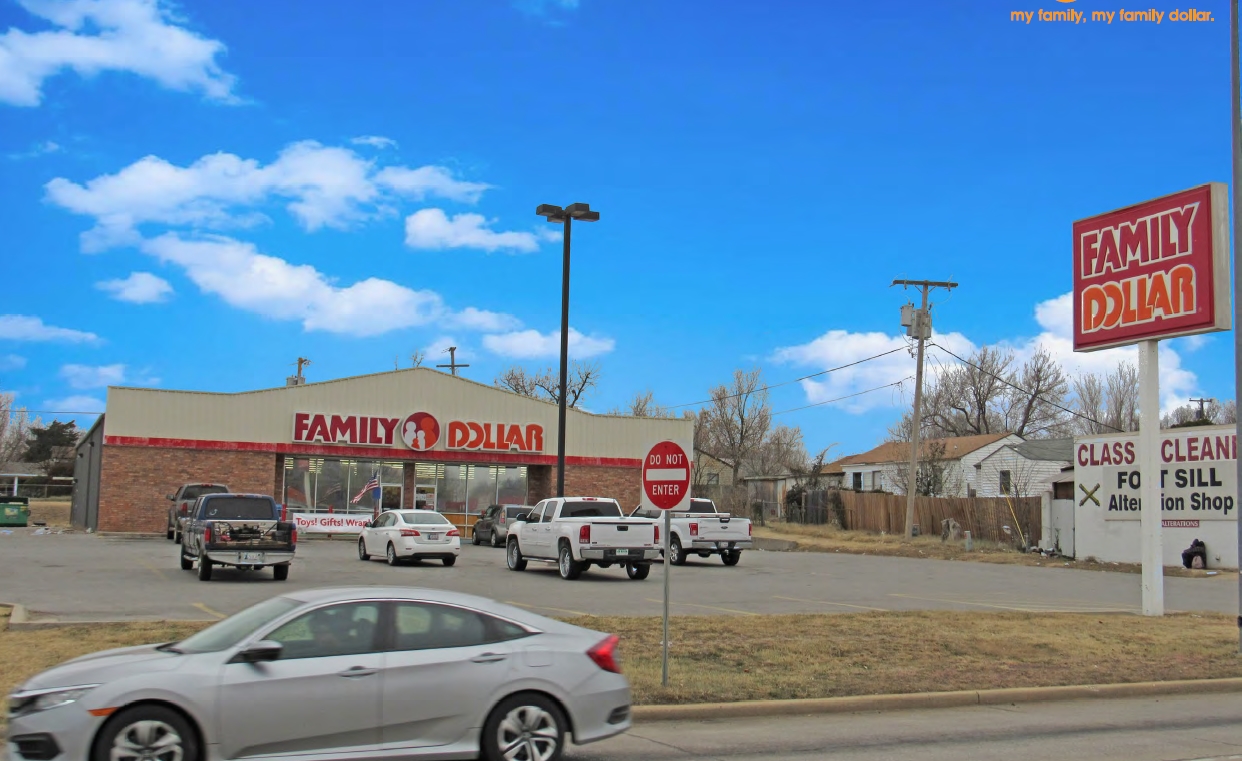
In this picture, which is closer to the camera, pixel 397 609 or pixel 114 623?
pixel 397 609

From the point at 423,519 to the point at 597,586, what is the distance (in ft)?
22.6

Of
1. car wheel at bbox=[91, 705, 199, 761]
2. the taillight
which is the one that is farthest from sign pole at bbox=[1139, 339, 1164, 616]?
car wheel at bbox=[91, 705, 199, 761]

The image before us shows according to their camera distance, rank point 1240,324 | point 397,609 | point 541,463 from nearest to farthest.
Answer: point 397,609 < point 1240,324 < point 541,463

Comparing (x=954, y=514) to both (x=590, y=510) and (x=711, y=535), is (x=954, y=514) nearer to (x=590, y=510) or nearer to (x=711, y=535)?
(x=711, y=535)

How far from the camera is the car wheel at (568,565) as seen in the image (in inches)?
925

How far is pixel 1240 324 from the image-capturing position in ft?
48.3

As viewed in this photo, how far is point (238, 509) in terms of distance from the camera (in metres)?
22.2

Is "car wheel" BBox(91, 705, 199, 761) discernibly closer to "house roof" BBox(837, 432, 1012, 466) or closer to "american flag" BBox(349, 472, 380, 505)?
"american flag" BBox(349, 472, 380, 505)

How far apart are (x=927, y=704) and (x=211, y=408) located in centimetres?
3510

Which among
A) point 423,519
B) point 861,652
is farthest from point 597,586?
point 861,652

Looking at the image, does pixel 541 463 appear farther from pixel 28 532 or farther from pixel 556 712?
pixel 556 712

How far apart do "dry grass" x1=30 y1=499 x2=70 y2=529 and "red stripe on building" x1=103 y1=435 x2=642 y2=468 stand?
12.5m

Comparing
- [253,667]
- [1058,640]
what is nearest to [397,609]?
[253,667]

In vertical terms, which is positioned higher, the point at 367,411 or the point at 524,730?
the point at 367,411
